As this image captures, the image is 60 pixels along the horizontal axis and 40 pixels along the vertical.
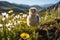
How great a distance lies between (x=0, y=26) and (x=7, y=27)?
0.18m

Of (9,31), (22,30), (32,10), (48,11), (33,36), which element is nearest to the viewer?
(33,36)

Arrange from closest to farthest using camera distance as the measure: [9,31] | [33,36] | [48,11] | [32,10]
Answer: [33,36] → [9,31] → [32,10] → [48,11]

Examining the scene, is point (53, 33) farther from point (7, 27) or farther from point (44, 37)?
point (7, 27)

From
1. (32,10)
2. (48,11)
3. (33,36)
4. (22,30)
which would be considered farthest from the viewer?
(48,11)

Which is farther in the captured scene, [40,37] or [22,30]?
[22,30]

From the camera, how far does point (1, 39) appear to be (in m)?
5.31

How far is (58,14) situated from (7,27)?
2.60 metres

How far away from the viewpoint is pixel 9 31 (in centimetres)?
562

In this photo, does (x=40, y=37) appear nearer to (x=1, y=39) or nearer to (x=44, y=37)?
(x=44, y=37)

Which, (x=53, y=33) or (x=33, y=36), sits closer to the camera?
(x=33, y=36)

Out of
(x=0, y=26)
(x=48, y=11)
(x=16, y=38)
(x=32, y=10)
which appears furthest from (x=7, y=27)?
(x=48, y=11)

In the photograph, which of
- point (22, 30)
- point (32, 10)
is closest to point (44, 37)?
Result: point (22, 30)

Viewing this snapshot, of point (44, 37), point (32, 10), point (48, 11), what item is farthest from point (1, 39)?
point (48, 11)

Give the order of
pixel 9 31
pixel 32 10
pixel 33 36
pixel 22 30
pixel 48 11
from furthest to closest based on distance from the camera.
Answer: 1. pixel 48 11
2. pixel 32 10
3. pixel 22 30
4. pixel 9 31
5. pixel 33 36
